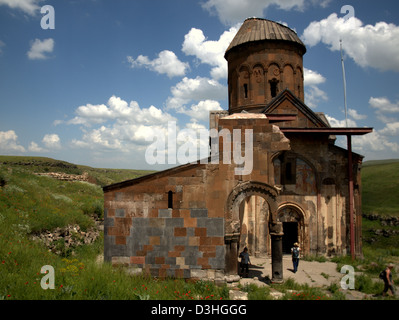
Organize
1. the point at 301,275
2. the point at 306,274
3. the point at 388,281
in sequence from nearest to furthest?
1. the point at 388,281
2. the point at 301,275
3. the point at 306,274

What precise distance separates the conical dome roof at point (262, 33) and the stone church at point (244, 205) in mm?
4111

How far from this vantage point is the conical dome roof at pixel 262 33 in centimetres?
1480

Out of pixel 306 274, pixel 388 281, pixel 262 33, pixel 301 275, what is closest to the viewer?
pixel 388 281

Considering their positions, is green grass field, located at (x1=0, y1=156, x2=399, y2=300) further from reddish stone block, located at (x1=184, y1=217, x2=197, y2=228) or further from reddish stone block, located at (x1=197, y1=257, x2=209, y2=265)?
reddish stone block, located at (x1=184, y1=217, x2=197, y2=228)

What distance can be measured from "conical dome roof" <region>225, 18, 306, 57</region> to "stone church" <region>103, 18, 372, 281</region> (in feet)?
13.5

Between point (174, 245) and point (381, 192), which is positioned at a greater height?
point (381, 192)

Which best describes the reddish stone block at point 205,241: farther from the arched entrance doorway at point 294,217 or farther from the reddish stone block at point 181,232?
the arched entrance doorway at point 294,217

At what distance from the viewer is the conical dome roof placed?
48.6 feet

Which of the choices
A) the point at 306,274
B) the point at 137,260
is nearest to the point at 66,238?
the point at 137,260

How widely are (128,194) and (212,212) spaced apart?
7.53 ft

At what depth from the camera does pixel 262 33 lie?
1502 cm

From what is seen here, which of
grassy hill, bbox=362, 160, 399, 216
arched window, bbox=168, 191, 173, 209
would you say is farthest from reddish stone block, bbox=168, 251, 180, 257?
grassy hill, bbox=362, 160, 399, 216

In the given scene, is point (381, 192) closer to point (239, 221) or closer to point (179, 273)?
point (239, 221)

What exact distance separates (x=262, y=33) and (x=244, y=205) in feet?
31.5
